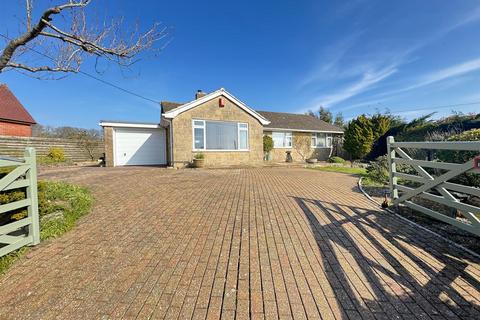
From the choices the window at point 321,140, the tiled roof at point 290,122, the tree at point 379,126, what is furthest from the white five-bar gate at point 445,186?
the window at point 321,140

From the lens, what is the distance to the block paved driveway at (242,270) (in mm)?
2096

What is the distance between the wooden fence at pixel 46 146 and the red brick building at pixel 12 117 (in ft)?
20.9

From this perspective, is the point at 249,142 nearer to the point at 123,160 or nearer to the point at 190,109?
the point at 190,109

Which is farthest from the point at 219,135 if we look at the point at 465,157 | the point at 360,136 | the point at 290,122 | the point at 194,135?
the point at 360,136

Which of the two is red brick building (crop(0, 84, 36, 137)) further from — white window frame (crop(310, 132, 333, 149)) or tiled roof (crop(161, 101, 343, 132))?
white window frame (crop(310, 132, 333, 149))

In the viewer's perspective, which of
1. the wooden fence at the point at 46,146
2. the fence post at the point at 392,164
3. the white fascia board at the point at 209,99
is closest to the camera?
the fence post at the point at 392,164

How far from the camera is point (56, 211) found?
4316 millimetres

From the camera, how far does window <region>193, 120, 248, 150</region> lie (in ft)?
44.2

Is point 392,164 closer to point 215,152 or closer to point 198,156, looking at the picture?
point 198,156

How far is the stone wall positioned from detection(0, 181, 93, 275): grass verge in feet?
24.4

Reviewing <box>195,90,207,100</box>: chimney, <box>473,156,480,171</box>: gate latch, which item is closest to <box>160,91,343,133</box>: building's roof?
<box>195,90,207,100</box>: chimney

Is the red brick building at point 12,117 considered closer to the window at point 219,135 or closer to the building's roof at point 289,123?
the building's roof at point 289,123

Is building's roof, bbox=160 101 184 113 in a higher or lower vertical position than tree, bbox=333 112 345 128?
lower

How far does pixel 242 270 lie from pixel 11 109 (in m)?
27.4
